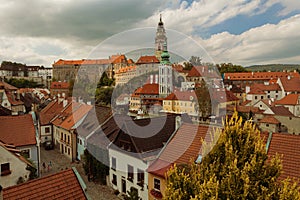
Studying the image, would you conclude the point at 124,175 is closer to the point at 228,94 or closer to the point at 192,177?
the point at 192,177

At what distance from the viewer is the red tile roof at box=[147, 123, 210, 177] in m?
12.5

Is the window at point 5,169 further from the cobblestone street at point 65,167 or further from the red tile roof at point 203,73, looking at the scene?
the red tile roof at point 203,73

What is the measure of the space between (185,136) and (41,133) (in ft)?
69.9

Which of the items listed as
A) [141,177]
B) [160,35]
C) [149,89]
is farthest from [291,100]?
[141,177]

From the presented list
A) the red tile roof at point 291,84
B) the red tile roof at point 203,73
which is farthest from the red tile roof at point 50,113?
the red tile roof at point 291,84

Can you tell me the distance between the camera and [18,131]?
1730 centimetres

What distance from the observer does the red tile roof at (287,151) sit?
30.3 ft

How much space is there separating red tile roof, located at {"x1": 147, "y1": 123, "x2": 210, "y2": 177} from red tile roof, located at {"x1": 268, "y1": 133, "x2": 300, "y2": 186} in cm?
342

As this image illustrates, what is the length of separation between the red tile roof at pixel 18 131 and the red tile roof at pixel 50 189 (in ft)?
34.0

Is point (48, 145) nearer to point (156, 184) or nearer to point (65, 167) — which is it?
point (65, 167)

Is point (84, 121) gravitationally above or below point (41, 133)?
above

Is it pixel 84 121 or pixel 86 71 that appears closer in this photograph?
pixel 84 121

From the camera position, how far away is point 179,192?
5957 millimetres

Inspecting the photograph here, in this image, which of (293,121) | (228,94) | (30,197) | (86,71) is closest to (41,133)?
(30,197)
